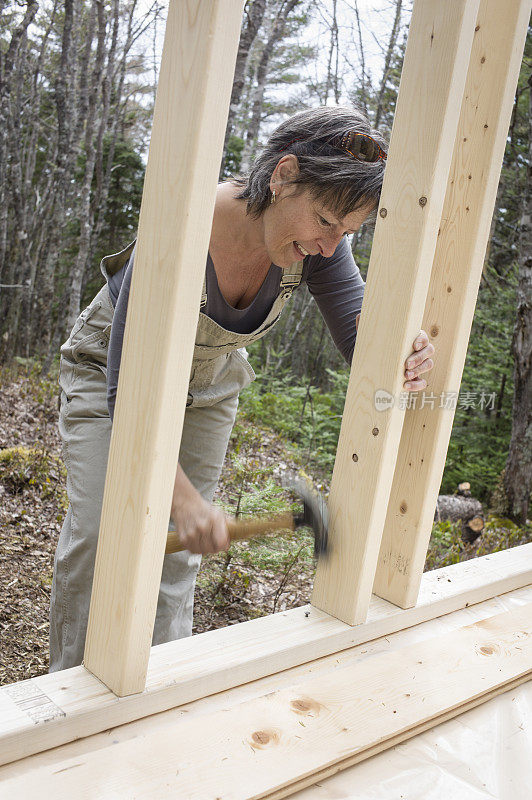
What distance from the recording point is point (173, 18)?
118cm

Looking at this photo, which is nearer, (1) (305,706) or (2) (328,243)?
(1) (305,706)

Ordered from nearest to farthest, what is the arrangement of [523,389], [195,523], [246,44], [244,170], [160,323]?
1. [160,323]
2. [195,523]
3. [523,389]
4. [246,44]
5. [244,170]

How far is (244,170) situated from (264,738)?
7.43 meters

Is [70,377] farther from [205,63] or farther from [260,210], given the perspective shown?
[205,63]

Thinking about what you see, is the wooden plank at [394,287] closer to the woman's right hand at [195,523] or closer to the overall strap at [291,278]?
the overall strap at [291,278]

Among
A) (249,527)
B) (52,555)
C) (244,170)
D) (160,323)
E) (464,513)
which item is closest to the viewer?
(160,323)

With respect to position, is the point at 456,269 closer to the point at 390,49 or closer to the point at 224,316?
the point at 224,316

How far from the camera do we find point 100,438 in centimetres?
190

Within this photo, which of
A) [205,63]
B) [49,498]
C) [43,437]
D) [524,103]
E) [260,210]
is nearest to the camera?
[205,63]

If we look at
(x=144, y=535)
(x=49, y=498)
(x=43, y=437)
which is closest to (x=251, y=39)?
(x=43, y=437)

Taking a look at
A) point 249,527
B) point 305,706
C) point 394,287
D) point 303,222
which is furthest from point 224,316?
point 305,706

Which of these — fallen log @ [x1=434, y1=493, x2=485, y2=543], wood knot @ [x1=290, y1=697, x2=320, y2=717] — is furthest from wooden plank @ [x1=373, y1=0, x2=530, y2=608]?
fallen log @ [x1=434, y1=493, x2=485, y2=543]

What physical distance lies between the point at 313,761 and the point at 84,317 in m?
1.41

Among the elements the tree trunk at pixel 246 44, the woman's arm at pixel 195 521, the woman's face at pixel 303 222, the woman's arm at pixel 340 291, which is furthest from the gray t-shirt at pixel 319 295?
the tree trunk at pixel 246 44
